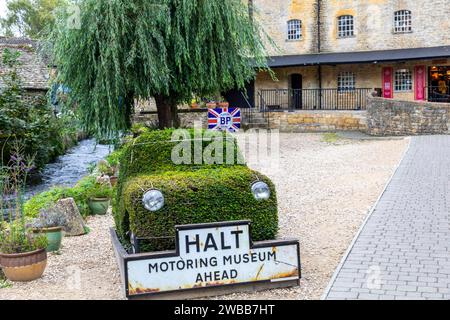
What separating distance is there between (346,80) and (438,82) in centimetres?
526

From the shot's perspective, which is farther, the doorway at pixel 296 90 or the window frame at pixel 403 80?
the doorway at pixel 296 90

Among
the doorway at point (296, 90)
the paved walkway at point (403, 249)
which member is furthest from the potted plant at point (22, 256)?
the doorway at point (296, 90)

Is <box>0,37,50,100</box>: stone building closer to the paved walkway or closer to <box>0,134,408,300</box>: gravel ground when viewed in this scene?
<box>0,134,408,300</box>: gravel ground

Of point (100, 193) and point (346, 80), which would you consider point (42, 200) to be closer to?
point (100, 193)

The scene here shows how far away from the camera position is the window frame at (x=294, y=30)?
32750 millimetres

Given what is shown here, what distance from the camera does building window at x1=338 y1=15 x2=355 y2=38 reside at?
31719 mm

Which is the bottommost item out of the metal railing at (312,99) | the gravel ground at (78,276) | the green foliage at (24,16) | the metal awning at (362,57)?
the gravel ground at (78,276)

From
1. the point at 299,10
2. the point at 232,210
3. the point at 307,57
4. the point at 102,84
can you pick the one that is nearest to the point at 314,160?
the point at 102,84

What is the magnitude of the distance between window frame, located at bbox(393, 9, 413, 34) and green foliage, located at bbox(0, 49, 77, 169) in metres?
20.0

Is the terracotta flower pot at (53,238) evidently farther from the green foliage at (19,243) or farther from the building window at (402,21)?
the building window at (402,21)

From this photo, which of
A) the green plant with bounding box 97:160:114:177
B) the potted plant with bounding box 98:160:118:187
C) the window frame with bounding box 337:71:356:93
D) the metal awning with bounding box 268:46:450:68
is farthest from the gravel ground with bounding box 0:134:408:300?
the window frame with bounding box 337:71:356:93

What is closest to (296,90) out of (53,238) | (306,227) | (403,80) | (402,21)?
(403,80)

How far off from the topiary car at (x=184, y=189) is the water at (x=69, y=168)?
8.44 meters

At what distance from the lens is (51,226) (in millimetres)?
8469
